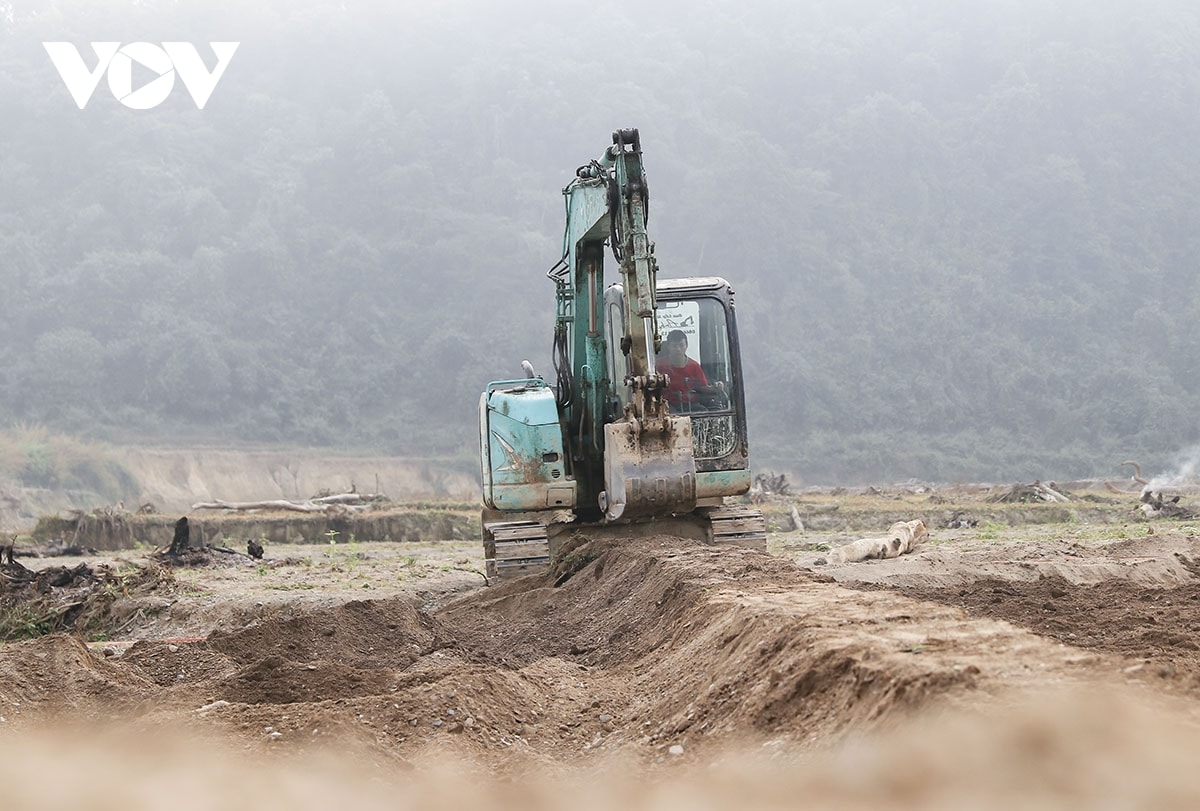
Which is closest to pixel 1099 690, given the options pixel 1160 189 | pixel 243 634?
pixel 243 634

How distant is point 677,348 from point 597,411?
105 centimetres

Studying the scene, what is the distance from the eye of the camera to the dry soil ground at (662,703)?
388 centimetres

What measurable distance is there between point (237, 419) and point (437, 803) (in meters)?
56.2

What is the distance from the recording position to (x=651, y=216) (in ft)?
243

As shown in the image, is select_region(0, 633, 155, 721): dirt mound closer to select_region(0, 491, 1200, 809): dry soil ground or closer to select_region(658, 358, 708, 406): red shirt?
select_region(0, 491, 1200, 809): dry soil ground

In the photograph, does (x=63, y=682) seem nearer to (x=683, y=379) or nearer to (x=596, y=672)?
(x=596, y=672)

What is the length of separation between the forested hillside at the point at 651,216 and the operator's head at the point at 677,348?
150 feet

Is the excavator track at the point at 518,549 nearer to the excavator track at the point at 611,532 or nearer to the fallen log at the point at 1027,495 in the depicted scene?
the excavator track at the point at 611,532

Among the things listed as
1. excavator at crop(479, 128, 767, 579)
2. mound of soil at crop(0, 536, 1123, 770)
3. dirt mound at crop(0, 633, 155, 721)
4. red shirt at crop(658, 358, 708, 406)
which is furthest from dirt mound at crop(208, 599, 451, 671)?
red shirt at crop(658, 358, 708, 406)

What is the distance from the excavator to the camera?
12.4 m

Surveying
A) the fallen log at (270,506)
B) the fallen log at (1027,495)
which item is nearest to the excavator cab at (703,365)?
the fallen log at (270,506)

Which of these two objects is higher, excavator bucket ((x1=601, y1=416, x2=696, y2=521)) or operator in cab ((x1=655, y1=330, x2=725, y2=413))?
operator in cab ((x1=655, y1=330, x2=725, y2=413))

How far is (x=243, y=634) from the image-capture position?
902 centimetres

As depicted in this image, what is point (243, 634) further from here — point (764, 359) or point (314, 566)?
point (764, 359)
